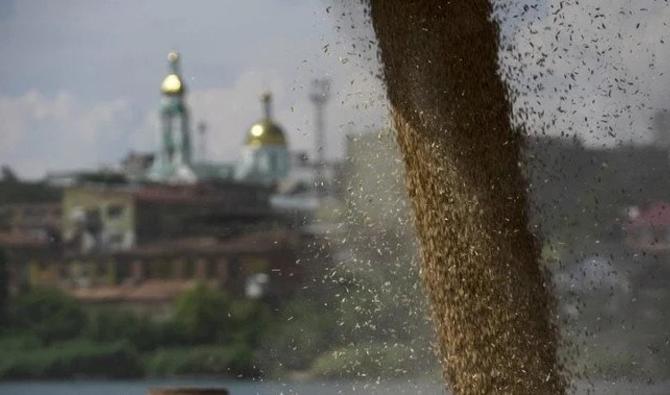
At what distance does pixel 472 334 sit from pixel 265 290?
3607 cm

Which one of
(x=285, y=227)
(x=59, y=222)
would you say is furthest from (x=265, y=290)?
(x=59, y=222)

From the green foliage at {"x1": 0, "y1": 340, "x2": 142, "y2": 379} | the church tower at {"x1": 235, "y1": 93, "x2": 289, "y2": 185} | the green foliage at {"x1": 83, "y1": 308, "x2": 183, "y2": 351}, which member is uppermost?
the church tower at {"x1": 235, "y1": 93, "x2": 289, "y2": 185}

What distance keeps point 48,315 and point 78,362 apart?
150 centimetres

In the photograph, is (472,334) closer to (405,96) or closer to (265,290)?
(405,96)

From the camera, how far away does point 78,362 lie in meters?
44.5

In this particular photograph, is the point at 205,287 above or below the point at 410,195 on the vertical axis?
below

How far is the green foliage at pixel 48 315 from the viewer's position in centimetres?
4469

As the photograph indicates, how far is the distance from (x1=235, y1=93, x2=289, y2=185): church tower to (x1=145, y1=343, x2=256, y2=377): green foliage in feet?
18.3

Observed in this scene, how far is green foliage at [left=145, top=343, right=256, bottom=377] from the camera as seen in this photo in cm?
4250

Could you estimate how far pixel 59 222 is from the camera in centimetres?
4756

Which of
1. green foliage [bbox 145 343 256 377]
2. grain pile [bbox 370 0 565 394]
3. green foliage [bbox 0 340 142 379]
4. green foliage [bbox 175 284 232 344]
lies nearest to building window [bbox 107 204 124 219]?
green foliage [bbox 175 284 232 344]

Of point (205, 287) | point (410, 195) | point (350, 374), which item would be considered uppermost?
point (410, 195)

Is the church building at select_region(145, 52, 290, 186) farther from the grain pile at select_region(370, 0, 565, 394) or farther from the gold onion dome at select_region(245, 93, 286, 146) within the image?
the grain pile at select_region(370, 0, 565, 394)

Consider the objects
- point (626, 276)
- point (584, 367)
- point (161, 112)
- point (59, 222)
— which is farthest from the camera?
point (161, 112)
